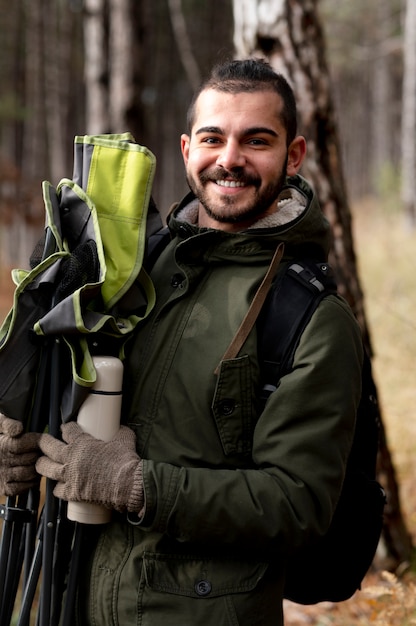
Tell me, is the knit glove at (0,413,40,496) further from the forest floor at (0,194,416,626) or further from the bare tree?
the bare tree

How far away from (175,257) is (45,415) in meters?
0.63

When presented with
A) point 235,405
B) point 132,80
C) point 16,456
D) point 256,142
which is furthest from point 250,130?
point 132,80

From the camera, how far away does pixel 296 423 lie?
1874 mm

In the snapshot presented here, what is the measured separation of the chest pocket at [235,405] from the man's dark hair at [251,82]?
2.57 feet

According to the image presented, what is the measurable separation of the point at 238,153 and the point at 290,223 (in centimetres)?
27

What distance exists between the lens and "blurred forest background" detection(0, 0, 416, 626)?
11.8ft

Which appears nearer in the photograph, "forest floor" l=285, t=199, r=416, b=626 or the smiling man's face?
the smiling man's face

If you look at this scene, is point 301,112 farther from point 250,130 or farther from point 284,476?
point 284,476

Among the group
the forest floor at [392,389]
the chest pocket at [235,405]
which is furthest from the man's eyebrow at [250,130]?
the forest floor at [392,389]

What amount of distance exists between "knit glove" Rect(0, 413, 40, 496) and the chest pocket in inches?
22.0

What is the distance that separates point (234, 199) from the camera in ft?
6.98

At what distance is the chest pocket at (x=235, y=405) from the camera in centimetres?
193

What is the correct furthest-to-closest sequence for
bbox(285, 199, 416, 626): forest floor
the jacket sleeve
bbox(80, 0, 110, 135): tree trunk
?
bbox(80, 0, 110, 135): tree trunk → bbox(285, 199, 416, 626): forest floor → the jacket sleeve

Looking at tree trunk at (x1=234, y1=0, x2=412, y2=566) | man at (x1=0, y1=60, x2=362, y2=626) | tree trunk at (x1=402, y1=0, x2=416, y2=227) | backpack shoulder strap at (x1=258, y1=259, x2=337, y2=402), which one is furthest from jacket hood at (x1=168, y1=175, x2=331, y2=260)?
tree trunk at (x1=402, y1=0, x2=416, y2=227)
